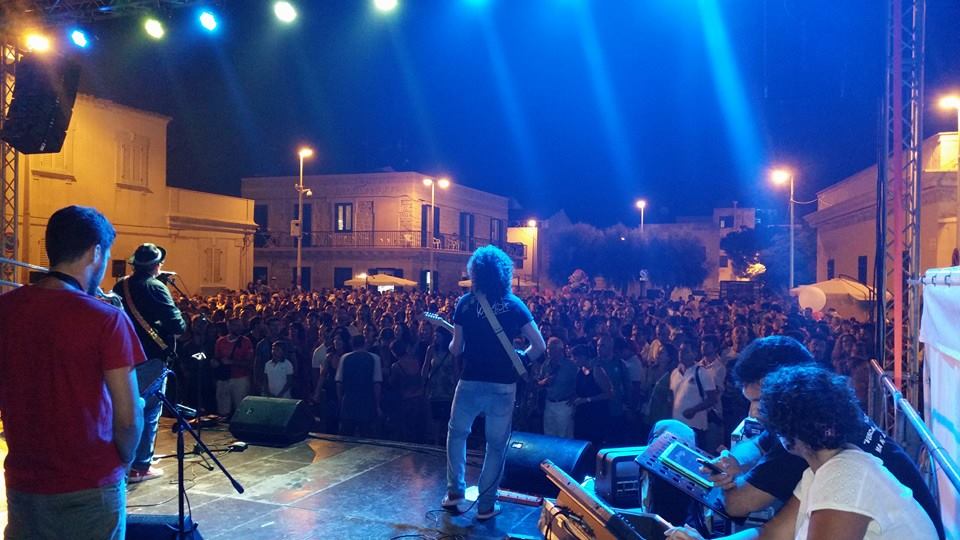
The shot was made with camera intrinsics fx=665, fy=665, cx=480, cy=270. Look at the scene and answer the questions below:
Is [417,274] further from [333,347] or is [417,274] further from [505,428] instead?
[505,428]

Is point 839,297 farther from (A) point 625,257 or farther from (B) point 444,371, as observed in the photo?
(A) point 625,257

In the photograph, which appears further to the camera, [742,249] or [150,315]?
[742,249]

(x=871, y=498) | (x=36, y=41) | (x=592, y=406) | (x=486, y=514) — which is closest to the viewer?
(x=871, y=498)

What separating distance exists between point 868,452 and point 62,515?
285 cm

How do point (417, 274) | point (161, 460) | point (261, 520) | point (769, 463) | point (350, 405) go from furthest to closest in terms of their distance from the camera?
point (417, 274) < point (350, 405) < point (161, 460) < point (261, 520) < point (769, 463)

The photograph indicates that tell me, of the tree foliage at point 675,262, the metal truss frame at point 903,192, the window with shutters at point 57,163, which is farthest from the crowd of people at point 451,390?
the tree foliage at point 675,262

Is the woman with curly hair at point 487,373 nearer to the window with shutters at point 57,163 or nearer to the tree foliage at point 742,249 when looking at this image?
the window with shutters at point 57,163

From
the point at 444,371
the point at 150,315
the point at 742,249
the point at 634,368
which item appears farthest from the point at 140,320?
the point at 742,249

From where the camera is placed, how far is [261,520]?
14.9 ft

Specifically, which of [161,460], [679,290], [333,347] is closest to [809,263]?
[679,290]

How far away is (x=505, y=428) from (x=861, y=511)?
9.41 ft

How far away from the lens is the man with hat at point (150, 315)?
16.2ft

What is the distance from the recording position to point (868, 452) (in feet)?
7.98

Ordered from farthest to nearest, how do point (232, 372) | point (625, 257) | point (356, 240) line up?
1. point (625, 257)
2. point (356, 240)
3. point (232, 372)
